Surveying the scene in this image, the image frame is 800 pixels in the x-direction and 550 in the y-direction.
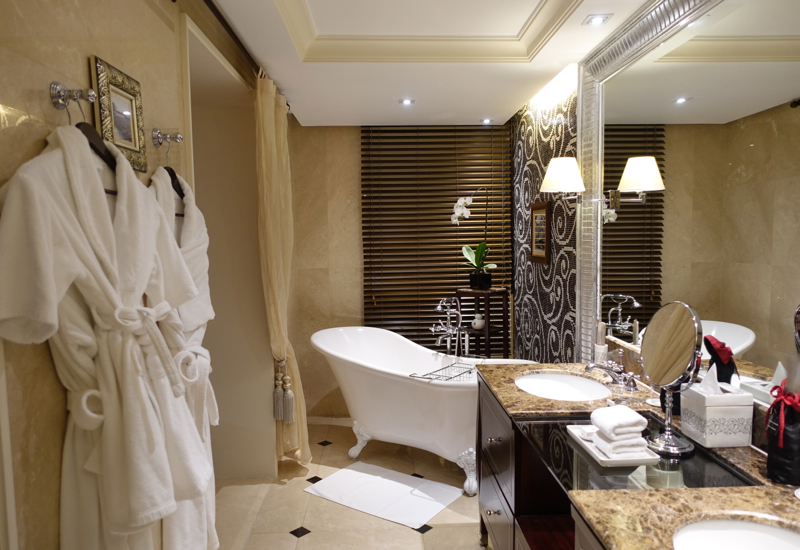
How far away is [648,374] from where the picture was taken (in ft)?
5.27

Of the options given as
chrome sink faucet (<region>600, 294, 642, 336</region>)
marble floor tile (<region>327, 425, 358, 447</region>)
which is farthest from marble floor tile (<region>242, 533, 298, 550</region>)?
chrome sink faucet (<region>600, 294, 642, 336</region>)

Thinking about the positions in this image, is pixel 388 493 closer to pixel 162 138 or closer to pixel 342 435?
pixel 342 435

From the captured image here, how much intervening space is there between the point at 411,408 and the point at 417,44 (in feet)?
6.81

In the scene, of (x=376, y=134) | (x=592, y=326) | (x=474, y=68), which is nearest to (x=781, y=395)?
(x=592, y=326)

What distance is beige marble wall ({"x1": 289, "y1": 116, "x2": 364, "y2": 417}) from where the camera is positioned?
13.2ft

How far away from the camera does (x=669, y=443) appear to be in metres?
1.38

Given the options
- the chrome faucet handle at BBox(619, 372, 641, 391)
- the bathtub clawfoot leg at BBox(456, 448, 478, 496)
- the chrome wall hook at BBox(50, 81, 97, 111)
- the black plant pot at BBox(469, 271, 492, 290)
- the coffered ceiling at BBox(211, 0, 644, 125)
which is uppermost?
the coffered ceiling at BBox(211, 0, 644, 125)

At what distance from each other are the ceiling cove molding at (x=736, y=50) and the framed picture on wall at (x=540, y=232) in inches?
52.6

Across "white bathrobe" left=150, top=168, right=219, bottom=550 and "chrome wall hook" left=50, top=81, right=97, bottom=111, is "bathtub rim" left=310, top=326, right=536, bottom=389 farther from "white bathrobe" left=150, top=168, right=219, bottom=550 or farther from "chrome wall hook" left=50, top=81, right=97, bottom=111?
"chrome wall hook" left=50, top=81, right=97, bottom=111

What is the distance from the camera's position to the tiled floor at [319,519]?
2.41 meters

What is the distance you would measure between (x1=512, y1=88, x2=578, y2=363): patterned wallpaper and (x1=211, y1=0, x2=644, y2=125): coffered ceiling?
0.98 ft

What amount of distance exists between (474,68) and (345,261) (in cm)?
201

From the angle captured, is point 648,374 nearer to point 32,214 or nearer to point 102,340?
point 102,340

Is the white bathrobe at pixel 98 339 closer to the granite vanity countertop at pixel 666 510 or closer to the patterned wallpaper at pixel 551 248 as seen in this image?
the granite vanity countertop at pixel 666 510
